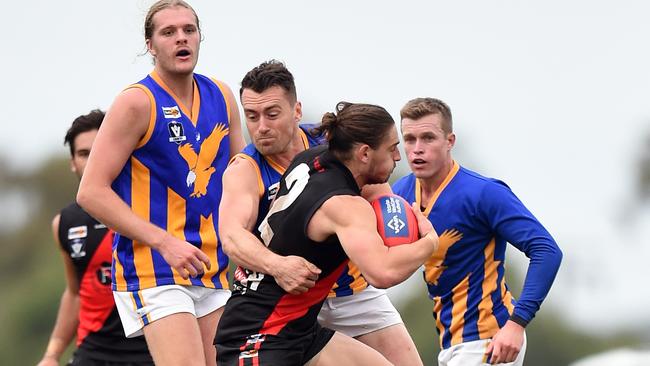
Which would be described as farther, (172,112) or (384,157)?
(172,112)

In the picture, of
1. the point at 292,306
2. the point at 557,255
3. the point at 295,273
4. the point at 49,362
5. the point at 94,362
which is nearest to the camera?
the point at 295,273

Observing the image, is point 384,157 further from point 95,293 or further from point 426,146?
point 95,293

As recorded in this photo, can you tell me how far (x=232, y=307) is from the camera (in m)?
8.58

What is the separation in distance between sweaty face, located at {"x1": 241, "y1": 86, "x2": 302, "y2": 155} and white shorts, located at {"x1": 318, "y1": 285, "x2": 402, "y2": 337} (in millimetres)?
1145

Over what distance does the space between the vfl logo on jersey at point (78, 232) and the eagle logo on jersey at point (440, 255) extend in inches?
115

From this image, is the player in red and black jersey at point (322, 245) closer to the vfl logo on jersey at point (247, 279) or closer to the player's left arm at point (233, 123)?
the vfl logo on jersey at point (247, 279)

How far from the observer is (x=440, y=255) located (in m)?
9.53

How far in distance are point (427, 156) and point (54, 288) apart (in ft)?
112

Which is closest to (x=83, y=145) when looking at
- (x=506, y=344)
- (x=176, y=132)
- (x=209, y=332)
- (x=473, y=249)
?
(x=176, y=132)

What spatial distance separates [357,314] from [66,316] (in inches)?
123

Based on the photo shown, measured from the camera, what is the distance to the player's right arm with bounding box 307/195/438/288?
802 centimetres

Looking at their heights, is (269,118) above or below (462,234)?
above

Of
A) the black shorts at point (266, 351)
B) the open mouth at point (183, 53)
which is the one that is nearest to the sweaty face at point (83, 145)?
the open mouth at point (183, 53)

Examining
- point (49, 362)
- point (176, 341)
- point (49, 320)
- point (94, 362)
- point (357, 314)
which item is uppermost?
point (176, 341)
